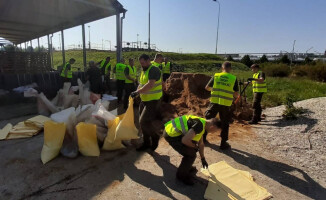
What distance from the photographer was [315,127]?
212 inches

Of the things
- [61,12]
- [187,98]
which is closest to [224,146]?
[187,98]

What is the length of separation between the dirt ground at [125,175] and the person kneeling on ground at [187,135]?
224mm

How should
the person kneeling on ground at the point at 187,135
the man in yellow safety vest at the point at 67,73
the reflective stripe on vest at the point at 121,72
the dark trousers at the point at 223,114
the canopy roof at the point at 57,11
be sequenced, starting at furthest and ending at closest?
the canopy roof at the point at 57,11, the man in yellow safety vest at the point at 67,73, the reflective stripe on vest at the point at 121,72, the dark trousers at the point at 223,114, the person kneeling on ground at the point at 187,135

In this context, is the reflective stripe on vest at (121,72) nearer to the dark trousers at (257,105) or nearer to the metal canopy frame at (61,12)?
the metal canopy frame at (61,12)

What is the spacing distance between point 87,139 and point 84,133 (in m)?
0.12

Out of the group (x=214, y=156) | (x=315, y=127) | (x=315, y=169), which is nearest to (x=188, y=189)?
(x=214, y=156)

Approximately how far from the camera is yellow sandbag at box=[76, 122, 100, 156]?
3918 millimetres

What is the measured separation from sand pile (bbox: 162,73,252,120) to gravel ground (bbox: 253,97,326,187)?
1.02 m

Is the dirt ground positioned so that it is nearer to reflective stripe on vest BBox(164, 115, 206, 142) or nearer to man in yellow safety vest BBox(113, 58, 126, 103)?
reflective stripe on vest BBox(164, 115, 206, 142)

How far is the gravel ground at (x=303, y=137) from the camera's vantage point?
4.12 metres

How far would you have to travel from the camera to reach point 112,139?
412cm

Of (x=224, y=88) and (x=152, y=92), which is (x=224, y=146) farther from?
(x=152, y=92)

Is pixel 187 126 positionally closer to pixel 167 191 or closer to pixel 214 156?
pixel 167 191

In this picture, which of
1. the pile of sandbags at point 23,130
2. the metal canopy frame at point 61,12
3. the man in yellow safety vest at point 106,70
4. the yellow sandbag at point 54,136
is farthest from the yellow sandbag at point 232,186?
the metal canopy frame at point 61,12
